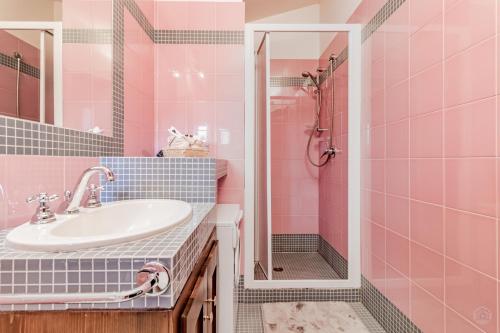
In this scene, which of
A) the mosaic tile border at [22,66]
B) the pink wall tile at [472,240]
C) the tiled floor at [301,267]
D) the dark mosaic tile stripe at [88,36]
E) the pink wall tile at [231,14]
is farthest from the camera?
the tiled floor at [301,267]

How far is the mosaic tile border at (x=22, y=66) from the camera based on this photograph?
85 centimetres

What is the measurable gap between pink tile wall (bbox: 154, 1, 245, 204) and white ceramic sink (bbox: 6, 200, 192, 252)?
1048 millimetres

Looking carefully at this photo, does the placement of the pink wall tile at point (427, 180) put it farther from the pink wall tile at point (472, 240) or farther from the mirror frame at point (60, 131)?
the mirror frame at point (60, 131)

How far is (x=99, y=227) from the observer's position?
3.37ft

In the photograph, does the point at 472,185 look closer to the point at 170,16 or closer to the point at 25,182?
the point at 25,182

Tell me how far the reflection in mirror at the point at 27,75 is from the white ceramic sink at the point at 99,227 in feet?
1.20

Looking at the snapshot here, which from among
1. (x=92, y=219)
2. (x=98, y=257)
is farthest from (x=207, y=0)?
(x=98, y=257)

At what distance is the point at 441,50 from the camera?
124cm

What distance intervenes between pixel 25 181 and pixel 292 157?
2.48 metres

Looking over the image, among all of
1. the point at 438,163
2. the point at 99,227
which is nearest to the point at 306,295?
the point at 438,163

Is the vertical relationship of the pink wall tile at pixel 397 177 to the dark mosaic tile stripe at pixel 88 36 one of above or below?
below

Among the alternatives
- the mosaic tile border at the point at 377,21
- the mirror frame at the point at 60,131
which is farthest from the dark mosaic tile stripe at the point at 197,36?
the mosaic tile border at the point at 377,21

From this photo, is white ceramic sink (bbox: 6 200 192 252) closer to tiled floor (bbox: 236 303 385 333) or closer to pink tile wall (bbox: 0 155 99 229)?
pink tile wall (bbox: 0 155 99 229)

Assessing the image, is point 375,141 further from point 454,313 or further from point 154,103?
point 154,103
